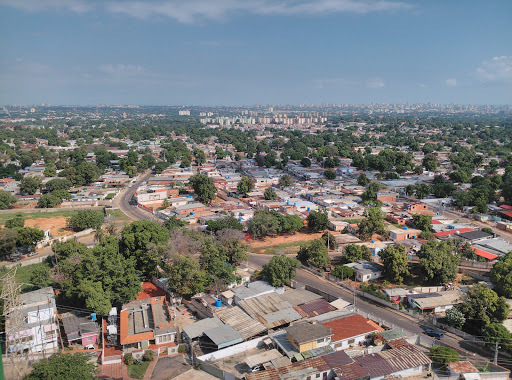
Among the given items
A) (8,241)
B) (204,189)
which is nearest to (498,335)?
(8,241)

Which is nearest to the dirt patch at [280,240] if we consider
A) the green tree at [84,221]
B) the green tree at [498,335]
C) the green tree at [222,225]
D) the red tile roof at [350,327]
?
the green tree at [222,225]

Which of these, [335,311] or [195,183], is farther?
[195,183]

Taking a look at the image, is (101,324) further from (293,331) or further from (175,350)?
(293,331)

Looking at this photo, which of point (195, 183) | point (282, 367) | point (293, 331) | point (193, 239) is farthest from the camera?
point (195, 183)

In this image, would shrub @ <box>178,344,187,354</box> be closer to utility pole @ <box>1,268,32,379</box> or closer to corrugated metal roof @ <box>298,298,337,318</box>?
utility pole @ <box>1,268,32,379</box>

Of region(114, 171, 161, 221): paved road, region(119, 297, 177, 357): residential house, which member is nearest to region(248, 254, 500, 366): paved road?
region(119, 297, 177, 357): residential house

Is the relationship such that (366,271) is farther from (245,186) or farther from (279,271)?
(245,186)

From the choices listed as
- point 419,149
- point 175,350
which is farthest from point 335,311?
point 419,149
